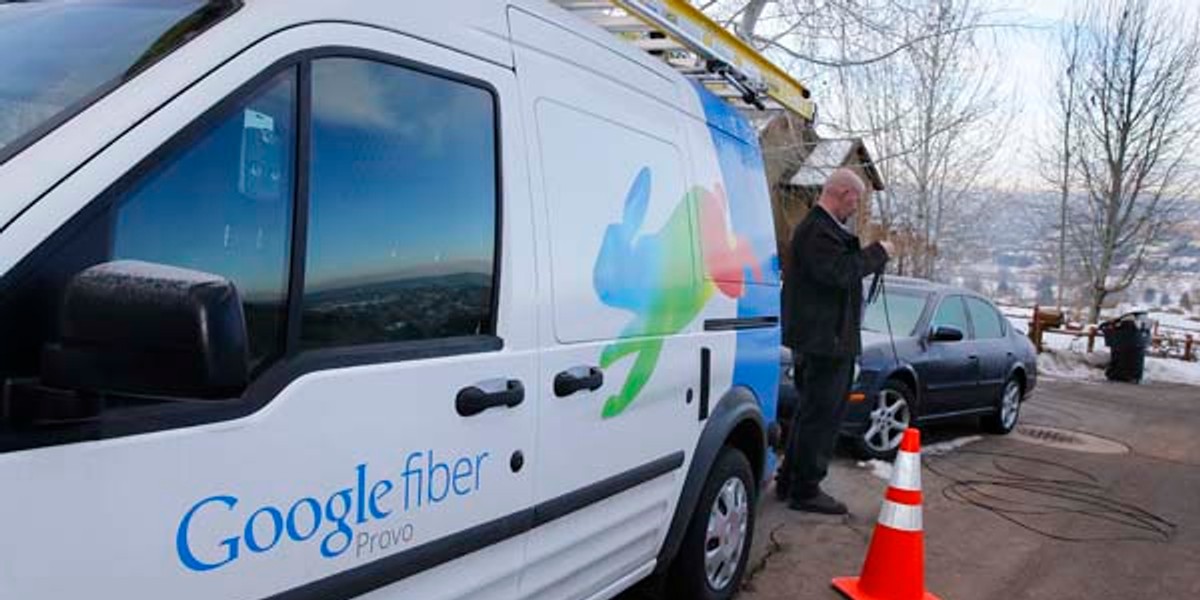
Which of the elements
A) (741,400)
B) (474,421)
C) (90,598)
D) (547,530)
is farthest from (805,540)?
(90,598)

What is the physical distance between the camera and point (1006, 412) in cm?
959

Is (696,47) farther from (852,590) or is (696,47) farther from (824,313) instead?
(852,590)

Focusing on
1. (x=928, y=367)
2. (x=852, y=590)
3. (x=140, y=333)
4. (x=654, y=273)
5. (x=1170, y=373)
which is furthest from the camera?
(x=1170, y=373)

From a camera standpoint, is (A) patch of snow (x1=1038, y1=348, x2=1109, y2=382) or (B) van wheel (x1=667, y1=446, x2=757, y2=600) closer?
(B) van wheel (x1=667, y1=446, x2=757, y2=600)

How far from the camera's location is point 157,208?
1709 millimetres

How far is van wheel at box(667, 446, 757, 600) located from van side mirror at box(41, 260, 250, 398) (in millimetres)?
2686

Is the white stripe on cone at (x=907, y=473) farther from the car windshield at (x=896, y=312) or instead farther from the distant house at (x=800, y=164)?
the distant house at (x=800, y=164)

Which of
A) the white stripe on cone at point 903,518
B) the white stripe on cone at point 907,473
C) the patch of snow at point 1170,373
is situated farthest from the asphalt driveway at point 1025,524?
the patch of snow at point 1170,373

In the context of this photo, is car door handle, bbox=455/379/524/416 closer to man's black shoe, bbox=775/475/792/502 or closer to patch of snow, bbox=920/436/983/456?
man's black shoe, bbox=775/475/792/502

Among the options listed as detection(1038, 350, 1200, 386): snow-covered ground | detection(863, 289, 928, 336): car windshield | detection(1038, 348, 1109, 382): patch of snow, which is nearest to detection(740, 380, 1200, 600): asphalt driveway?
detection(863, 289, 928, 336): car windshield

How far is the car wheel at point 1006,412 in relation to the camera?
9.42 metres

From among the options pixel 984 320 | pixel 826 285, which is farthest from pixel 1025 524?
pixel 984 320

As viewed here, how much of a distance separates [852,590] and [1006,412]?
577cm

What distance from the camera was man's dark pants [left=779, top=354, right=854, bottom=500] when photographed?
18.9ft
